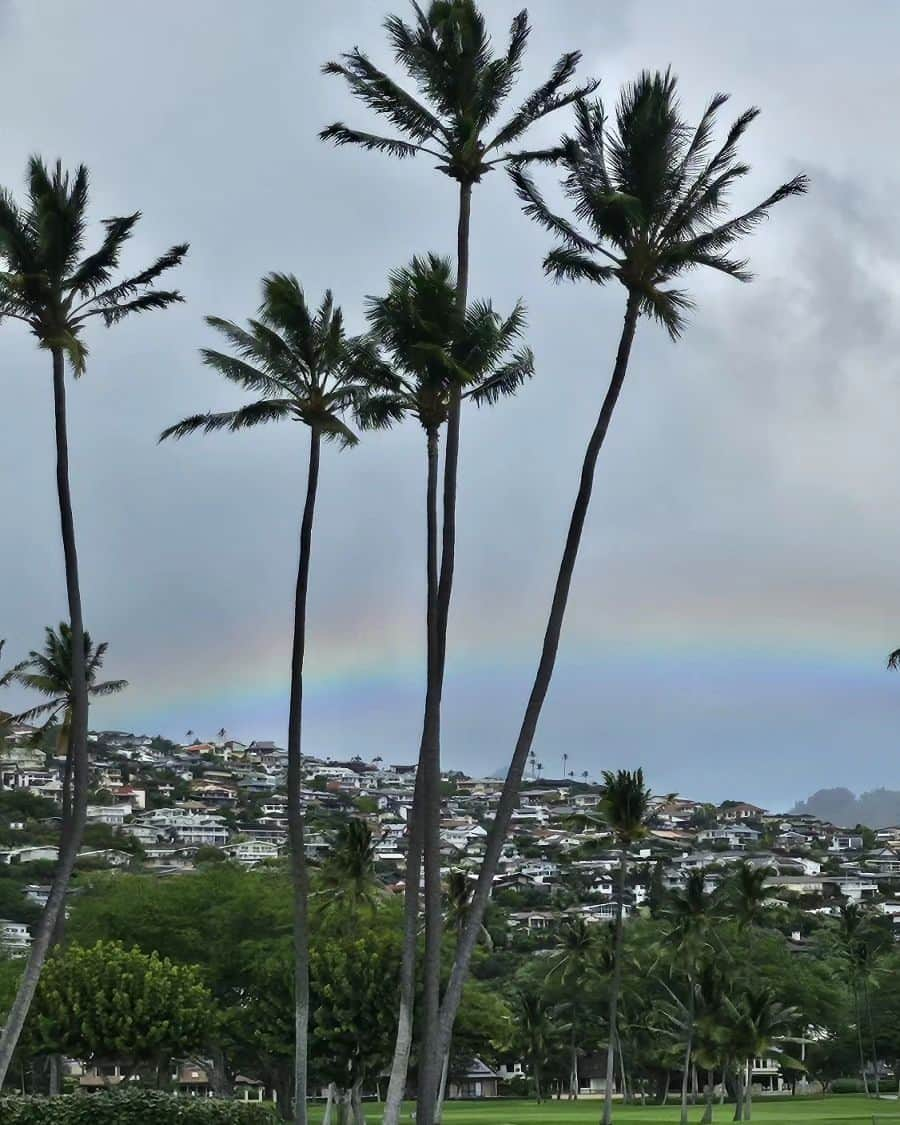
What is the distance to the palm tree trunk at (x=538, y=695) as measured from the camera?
32.5 meters

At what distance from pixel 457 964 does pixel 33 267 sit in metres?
17.7

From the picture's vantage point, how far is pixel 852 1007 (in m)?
130

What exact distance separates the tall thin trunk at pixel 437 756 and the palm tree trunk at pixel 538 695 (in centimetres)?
38

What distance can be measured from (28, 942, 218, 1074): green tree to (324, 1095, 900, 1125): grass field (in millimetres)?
28077

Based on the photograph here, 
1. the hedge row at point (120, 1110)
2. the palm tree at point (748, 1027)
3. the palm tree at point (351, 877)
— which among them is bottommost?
the hedge row at point (120, 1110)

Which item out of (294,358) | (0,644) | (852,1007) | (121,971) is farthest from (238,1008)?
(852,1007)

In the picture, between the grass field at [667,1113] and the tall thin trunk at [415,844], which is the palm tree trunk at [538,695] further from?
the grass field at [667,1113]

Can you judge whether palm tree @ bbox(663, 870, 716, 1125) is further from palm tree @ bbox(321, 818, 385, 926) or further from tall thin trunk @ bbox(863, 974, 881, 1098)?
tall thin trunk @ bbox(863, 974, 881, 1098)

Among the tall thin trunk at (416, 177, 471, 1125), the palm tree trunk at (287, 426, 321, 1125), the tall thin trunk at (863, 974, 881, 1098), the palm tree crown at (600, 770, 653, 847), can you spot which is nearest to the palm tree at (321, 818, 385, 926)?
the palm tree crown at (600, 770, 653, 847)

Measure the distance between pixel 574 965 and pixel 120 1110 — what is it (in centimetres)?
7892

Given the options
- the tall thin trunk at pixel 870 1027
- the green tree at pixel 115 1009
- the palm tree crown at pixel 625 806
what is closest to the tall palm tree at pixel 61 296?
the green tree at pixel 115 1009

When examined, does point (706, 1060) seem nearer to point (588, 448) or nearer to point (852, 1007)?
point (852, 1007)

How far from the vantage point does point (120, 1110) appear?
30938 mm

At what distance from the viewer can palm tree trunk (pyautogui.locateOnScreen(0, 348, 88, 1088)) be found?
36.3 m
